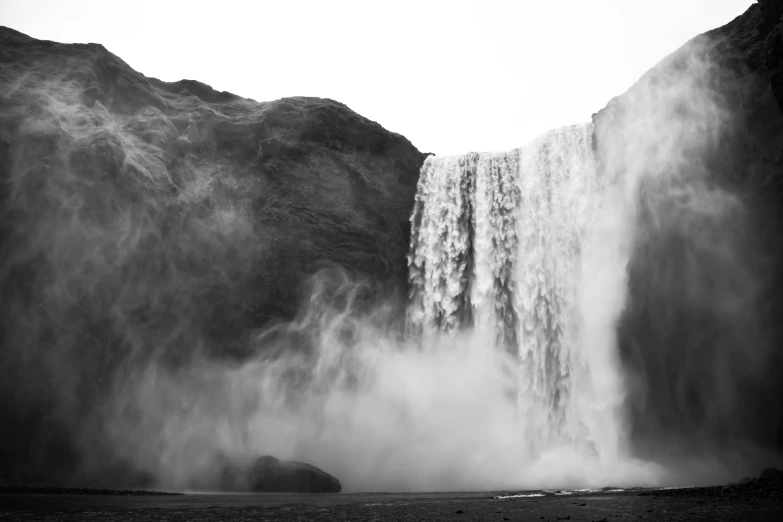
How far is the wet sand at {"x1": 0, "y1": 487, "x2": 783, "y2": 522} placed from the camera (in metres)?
14.1

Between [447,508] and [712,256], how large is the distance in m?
18.0

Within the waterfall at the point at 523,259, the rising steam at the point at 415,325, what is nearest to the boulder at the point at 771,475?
the rising steam at the point at 415,325

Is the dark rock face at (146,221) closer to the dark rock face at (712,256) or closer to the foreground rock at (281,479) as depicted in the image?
the foreground rock at (281,479)

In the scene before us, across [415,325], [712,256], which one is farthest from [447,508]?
[415,325]

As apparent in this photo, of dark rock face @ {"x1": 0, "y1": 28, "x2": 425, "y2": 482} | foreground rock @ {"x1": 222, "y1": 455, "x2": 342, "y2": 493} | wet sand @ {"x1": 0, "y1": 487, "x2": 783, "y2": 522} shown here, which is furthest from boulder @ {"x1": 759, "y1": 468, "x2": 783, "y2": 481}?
dark rock face @ {"x1": 0, "y1": 28, "x2": 425, "y2": 482}

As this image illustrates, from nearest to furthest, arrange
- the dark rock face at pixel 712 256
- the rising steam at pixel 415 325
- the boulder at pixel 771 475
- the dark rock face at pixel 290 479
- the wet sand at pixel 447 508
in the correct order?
the wet sand at pixel 447 508, the boulder at pixel 771 475, the dark rock face at pixel 290 479, the dark rock face at pixel 712 256, the rising steam at pixel 415 325

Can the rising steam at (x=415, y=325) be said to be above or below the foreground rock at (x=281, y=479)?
above

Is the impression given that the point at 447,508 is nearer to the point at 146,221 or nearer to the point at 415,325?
the point at 415,325

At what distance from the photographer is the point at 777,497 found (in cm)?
1697

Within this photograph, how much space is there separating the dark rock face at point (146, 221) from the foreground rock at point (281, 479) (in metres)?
6.79

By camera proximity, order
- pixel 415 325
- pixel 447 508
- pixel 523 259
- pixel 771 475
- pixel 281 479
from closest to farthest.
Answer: pixel 447 508
pixel 771 475
pixel 281 479
pixel 523 259
pixel 415 325

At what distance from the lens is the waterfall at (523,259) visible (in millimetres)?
30844

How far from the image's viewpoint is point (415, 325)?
1419 inches

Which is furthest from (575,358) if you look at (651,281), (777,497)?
(777,497)
